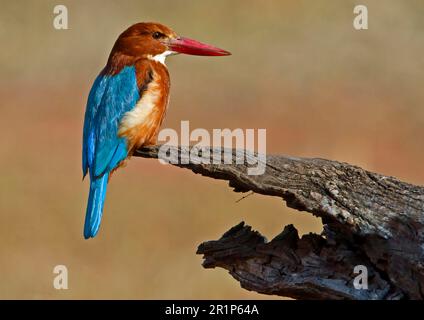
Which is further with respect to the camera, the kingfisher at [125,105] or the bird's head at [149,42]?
the bird's head at [149,42]

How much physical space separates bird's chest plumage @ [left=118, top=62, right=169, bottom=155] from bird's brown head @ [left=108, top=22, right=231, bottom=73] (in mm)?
67

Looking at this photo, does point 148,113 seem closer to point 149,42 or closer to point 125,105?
point 125,105

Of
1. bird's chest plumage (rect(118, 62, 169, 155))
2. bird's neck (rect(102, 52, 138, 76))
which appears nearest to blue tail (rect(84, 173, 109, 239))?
bird's chest plumage (rect(118, 62, 169, 155))

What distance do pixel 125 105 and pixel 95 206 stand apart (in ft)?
1.43

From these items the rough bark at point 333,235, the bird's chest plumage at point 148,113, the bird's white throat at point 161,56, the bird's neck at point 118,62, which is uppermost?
the bird's white throat at point 161,56

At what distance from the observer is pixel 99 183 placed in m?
3.59

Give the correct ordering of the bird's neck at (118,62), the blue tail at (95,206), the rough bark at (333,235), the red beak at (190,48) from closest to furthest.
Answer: the rough bark at (333,235)
the blue tail at (95,206)
the bird's neck at (118,62)
the red beak at (190,48)

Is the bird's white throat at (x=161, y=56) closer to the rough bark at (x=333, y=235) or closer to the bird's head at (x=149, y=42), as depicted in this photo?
the bird's head at (x=149, y=42)

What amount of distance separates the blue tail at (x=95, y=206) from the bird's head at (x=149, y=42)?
0.57m

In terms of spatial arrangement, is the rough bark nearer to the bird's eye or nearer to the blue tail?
the blue tail

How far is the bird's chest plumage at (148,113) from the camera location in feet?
11.9

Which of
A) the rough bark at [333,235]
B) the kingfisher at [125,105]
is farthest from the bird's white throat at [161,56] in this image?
the rough bark at [333,235]

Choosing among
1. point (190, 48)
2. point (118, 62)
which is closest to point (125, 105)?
point (118, 62)

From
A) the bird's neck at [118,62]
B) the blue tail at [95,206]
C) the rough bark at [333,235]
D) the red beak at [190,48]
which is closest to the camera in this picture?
the rough bark at [333,235]
